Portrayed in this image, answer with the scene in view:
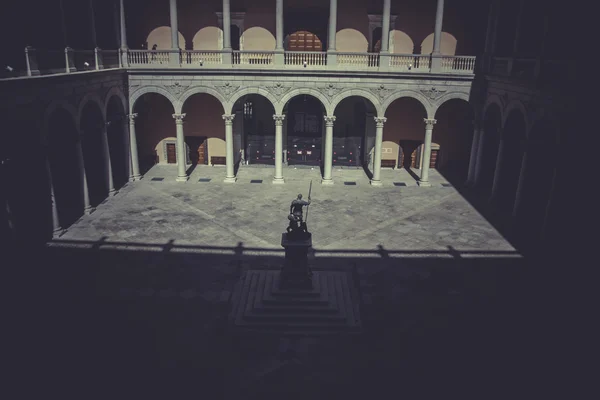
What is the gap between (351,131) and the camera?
114 feet

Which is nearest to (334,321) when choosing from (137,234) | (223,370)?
(223,370)

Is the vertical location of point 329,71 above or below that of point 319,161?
above

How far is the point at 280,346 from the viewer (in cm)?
1524

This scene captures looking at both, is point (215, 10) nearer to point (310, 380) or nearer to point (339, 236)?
point (339, 236)

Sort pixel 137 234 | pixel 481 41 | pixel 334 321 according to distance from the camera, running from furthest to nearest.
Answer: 1. pixel 481 41
2. pixel 137 234
3. pixel 334 321

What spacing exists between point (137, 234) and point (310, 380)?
12.8 m

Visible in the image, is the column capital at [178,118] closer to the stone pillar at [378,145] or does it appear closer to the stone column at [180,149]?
the stone column at [180,149]

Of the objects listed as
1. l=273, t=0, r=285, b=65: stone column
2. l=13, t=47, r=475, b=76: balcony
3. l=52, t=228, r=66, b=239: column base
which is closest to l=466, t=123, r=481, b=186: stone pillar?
l=13, t=47, r=475, b=76: balcony

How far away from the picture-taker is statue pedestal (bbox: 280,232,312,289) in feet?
55.8

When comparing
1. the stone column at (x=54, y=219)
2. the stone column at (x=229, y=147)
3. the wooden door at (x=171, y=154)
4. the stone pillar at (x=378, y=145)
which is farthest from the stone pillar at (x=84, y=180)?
the stone pillar at (x=378, y=145)

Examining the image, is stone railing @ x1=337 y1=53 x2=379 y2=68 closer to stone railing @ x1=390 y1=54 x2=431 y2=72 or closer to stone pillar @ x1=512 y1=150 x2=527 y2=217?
stone railing @ x1=390 y1=54 x2=431 y2=72

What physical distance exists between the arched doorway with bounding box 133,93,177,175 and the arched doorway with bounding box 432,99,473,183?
62.6 feet

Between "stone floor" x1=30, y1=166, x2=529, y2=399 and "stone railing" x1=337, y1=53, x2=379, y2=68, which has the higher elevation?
"stone railing" x1=337, y1=53, x2=379, y2=68

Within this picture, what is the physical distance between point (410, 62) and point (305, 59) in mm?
6485
